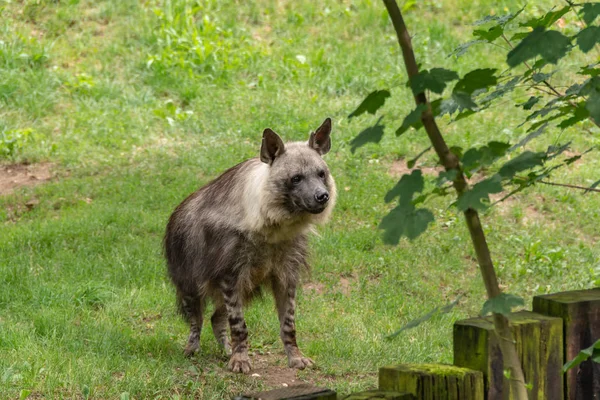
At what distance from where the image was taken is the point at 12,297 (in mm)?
6691

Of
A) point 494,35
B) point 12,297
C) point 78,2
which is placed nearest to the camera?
point 494,35

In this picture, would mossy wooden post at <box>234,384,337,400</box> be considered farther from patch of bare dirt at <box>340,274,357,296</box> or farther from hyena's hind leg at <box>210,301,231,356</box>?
patch of bare dirt at <box>340,274,357,296</box>

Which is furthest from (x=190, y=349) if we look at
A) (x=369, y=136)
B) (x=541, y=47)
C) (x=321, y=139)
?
(x=541, y=47)

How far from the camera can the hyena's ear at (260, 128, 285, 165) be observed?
5.99 m

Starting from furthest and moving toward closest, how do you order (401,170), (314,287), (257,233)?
(401,170), (314,287), (257,233)

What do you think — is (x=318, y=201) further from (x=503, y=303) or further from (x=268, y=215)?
(x=503, y=303)

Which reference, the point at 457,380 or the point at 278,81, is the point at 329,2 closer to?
the point at 278,81

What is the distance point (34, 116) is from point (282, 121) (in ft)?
10.6

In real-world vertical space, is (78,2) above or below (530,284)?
above

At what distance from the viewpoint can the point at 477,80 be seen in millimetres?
2381

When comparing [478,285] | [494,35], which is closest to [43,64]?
[478,285]

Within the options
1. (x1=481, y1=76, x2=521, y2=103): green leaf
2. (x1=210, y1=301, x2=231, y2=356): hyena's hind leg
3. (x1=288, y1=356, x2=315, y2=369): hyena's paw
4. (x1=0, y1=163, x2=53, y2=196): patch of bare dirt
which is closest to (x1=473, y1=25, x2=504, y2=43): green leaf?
(x1=481, y1=76, x2=521, y2=103): green leaf

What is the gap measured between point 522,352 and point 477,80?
110 cm

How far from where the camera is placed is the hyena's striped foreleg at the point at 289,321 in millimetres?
5981
